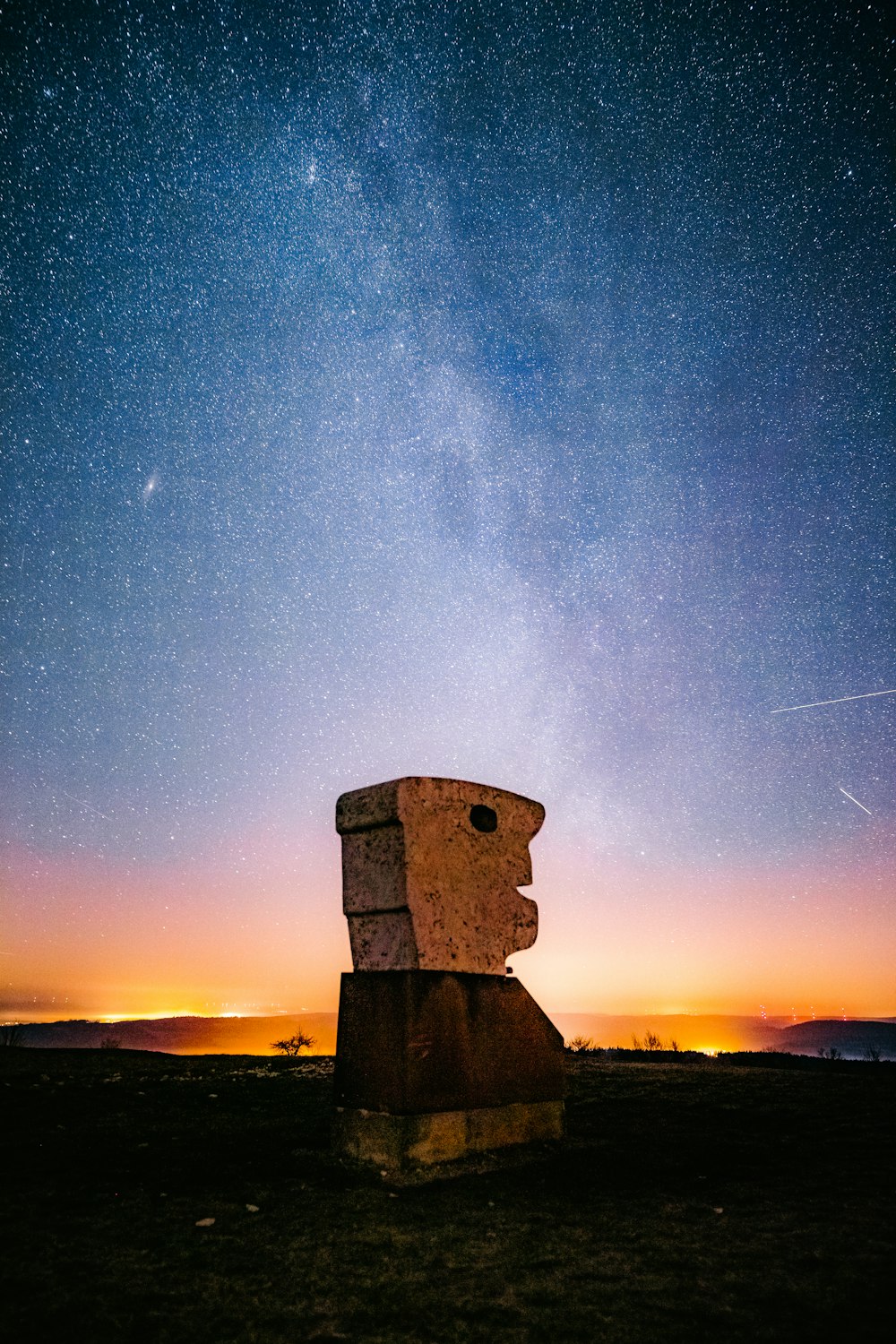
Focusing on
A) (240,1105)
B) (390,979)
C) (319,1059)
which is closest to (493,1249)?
(390,979)

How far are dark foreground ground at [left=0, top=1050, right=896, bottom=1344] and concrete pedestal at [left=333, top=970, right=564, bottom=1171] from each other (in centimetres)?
20

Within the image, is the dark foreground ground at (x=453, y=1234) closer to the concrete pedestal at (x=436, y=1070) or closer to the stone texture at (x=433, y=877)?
the concrete pedestal at (x=436, y=1070)

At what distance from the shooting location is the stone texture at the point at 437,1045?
12.9 ft

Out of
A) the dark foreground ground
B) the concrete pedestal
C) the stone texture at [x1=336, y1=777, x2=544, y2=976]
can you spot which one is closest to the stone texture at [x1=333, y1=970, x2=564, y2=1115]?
the concrete pedestal

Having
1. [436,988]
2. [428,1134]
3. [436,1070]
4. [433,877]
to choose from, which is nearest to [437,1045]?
[436,1070]

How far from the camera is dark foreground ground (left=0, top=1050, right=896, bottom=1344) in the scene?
225 centimetres

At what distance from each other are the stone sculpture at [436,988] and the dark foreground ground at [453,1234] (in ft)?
0.85

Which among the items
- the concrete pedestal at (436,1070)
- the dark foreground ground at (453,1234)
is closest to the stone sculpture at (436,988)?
the concrete pedestal at (436,1070)

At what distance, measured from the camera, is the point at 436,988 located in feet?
13.5

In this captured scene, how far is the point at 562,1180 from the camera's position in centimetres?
383

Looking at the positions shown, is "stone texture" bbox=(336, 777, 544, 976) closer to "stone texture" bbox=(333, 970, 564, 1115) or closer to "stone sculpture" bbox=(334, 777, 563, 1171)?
"stone sculpture" bbox=(334, 777, 563, 1171)

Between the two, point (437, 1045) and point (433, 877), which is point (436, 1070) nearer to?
point (437, 1045)

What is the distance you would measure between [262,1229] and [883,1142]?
3.69 m

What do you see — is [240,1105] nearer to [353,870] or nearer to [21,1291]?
[353,870]
